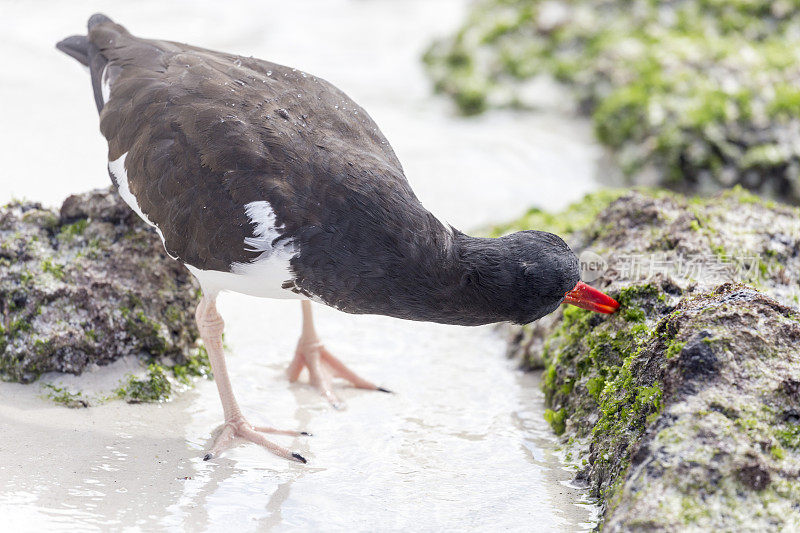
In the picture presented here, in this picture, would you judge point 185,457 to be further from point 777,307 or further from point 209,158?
point 777,307

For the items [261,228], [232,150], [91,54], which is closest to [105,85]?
[91,54]

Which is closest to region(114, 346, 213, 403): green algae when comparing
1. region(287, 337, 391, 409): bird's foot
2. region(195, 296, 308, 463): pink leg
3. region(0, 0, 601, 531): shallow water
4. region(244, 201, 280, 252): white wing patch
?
region(0, 0, 601, 531): shallow water

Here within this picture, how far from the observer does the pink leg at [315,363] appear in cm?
572

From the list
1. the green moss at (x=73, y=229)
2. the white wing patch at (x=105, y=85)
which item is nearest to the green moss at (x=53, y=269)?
the green moss at (x=73, y=229)

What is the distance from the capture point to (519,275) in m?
4.37

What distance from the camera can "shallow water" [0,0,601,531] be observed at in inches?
164

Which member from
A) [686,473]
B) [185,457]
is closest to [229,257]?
[185,457]

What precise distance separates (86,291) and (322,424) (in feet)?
5.25

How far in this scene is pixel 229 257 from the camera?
14.9 ft

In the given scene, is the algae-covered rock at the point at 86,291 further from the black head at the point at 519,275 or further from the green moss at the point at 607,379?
the green moss at the point at 607,379

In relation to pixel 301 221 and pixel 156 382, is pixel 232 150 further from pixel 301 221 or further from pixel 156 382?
pixel 156 382

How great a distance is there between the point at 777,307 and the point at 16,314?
4.10m

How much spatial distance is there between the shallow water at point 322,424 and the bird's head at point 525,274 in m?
0.90

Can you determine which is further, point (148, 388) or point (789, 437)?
point (148, 388)
